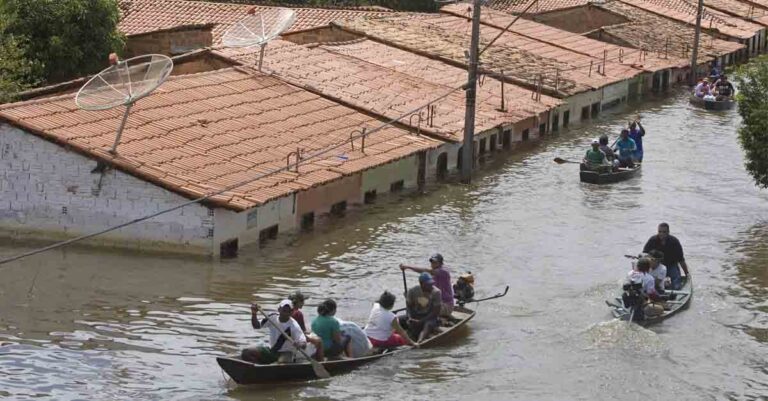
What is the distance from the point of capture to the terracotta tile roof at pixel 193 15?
156 feet

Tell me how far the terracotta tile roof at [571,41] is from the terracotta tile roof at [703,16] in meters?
10.1

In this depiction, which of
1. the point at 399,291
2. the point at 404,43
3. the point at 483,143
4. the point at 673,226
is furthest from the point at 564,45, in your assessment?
the point at 399,291

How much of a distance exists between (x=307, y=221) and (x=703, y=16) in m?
46.0

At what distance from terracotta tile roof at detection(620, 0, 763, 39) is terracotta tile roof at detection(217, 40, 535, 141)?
29106 mm

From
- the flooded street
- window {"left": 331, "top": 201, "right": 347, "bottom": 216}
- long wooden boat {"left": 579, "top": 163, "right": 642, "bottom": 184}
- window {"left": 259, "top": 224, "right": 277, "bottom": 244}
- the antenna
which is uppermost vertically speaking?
the antenna

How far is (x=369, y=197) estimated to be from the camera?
3322cm

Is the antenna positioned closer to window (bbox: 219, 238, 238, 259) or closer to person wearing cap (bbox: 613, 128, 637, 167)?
window (bbox: 219, 238, 238, 259)

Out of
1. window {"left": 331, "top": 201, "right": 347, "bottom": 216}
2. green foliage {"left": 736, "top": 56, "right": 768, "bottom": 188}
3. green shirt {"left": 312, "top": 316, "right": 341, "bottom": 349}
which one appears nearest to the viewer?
green shirt {"left": 312, "top": 316, "right": 341, "bottom": 349}

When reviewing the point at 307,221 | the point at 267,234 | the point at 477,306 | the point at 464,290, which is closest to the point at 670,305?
the point at 477,306

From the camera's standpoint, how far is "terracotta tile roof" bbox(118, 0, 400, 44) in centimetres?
4754

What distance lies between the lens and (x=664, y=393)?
20750mm

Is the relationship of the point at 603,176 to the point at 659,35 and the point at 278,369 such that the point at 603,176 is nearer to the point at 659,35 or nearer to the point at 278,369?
the point at 278,369

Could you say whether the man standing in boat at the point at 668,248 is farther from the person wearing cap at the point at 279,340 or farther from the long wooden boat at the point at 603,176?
the long wooden boat at the point at 603,176

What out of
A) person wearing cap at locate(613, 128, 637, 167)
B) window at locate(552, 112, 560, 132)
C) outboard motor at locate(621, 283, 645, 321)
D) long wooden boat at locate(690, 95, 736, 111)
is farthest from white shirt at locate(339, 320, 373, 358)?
long wooden boat at locate(690, 95, 736, 111)
